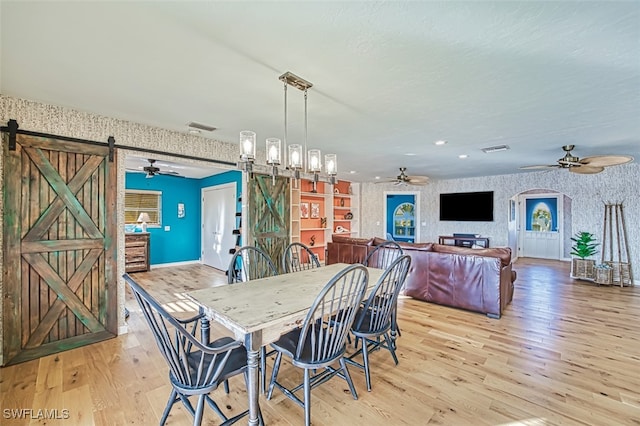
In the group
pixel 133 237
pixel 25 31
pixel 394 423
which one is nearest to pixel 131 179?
pixel 133 237

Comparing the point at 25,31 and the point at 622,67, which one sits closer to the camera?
the point at 25,31

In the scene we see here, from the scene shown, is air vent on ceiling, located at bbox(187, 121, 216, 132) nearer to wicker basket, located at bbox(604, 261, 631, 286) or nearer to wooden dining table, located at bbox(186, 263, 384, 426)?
wooden dining table, located at bbox(186, 263, 384, 426)

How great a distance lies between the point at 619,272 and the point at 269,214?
6.80 metres

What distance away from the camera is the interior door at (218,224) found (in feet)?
20.9

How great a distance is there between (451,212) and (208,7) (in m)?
8.17

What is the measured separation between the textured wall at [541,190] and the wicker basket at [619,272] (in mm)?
263

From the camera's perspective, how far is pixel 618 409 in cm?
197

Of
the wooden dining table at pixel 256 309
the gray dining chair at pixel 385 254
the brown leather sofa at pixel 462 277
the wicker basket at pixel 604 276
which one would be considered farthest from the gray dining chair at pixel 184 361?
the wicker basket at pixel 604 276

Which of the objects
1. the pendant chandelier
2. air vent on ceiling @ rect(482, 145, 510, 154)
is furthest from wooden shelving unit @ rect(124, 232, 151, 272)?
air vent on ceiling @ rect(482, 145, 510, 154)

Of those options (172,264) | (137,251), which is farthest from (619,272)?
(137,251)

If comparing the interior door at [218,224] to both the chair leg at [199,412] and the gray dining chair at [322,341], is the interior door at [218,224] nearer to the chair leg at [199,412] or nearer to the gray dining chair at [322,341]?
the gray dining chair at [322,341]

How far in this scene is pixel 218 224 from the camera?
22.4 feet

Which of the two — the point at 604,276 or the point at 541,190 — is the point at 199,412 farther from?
the point at 541,190

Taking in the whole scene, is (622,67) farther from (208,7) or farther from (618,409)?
(208,7)
